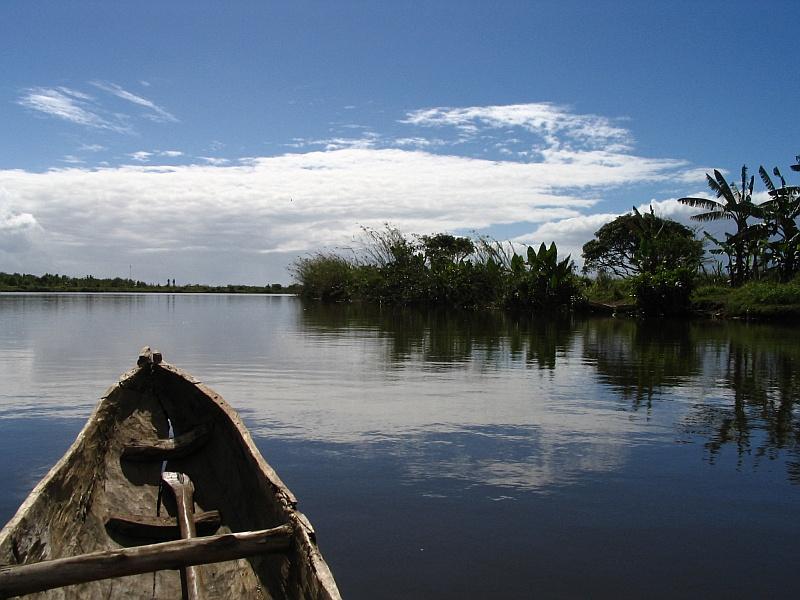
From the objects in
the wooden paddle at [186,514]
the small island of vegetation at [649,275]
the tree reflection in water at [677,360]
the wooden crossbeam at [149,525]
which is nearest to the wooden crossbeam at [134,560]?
the wooden paddle at [186,514]

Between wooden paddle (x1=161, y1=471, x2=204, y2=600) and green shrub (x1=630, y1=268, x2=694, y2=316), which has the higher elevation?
green shrub (x1=630, y1=268, x2=694, y2=316)

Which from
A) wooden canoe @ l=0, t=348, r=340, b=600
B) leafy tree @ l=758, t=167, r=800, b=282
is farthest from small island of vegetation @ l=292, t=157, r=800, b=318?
wooden canoe @ l=0, t=348, r=340, b=600

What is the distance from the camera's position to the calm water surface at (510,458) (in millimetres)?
3803

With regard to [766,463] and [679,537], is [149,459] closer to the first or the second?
[679,537]

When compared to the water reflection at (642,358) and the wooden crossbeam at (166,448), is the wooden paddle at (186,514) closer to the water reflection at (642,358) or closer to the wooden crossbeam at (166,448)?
the wooden crossbeam at (166,448)

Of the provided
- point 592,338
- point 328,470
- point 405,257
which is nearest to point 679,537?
point 328,470

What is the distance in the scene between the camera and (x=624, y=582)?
11.9ft

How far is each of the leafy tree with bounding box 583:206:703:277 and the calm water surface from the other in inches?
620

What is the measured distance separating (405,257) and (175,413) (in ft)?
114

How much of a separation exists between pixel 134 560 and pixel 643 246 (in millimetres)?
28104

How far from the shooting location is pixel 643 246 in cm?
2856

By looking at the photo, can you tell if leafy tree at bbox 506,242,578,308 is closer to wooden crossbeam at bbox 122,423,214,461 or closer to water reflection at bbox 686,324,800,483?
water reflection at bbox 686,324,800,483

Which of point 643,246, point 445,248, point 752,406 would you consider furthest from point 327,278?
point 752,406

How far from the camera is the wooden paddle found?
324cm
